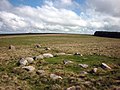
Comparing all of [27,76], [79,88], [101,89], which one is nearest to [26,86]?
[27,76]

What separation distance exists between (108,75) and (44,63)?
7.93 m

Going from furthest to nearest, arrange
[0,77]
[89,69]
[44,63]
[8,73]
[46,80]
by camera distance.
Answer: [44,63], [89,69], [8,73], [0,77], [46,80]

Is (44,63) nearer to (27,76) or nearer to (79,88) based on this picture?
(27,76)

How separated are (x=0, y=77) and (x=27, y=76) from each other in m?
2.33

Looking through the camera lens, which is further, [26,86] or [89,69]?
[89,69]

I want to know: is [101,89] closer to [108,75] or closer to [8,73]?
[108,75]

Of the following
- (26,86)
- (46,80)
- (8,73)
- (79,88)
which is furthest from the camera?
(8,73)

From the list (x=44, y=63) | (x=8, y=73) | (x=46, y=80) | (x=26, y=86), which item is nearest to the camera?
(x=26, y=86)

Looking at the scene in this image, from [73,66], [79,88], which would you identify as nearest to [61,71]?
[73,66]

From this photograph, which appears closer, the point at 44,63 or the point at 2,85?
the point at 2,85

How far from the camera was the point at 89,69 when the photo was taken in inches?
770

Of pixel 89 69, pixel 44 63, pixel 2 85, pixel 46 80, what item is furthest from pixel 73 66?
pixel 2 85

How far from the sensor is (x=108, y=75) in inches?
674

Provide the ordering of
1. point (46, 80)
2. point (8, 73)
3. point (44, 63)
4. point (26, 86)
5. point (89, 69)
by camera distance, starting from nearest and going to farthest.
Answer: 1. point (26, 86)
2. point (46, 80)
3. point (8, 73)
4. point (89, 69)
5. point (44, 63)
